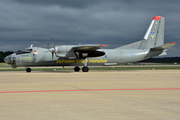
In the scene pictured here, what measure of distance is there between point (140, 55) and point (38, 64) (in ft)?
56.4

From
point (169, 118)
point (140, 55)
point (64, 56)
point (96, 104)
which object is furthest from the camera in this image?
point (140, 55)

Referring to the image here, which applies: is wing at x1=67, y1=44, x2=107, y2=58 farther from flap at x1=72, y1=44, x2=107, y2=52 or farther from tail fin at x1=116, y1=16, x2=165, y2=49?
tail fin at x1=116, y1=16, x2=165, y2=49

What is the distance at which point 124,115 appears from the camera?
18.4 ft

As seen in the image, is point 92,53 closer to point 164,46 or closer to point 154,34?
point 164,46

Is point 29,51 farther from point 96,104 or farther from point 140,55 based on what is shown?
point 96,104

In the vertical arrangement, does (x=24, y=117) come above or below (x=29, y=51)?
below

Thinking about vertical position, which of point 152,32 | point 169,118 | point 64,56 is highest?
point 152,32

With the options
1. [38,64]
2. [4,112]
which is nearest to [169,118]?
[4,112]

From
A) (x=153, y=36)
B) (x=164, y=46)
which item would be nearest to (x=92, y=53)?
(x=164, y=46)

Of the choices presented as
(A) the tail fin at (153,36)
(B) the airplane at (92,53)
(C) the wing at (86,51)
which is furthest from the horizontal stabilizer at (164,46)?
(C) the wing at (86,51)

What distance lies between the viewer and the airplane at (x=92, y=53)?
28.3 meters

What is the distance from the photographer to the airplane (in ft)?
92.7

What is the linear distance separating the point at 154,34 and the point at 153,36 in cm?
43

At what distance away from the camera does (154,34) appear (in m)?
33.1
